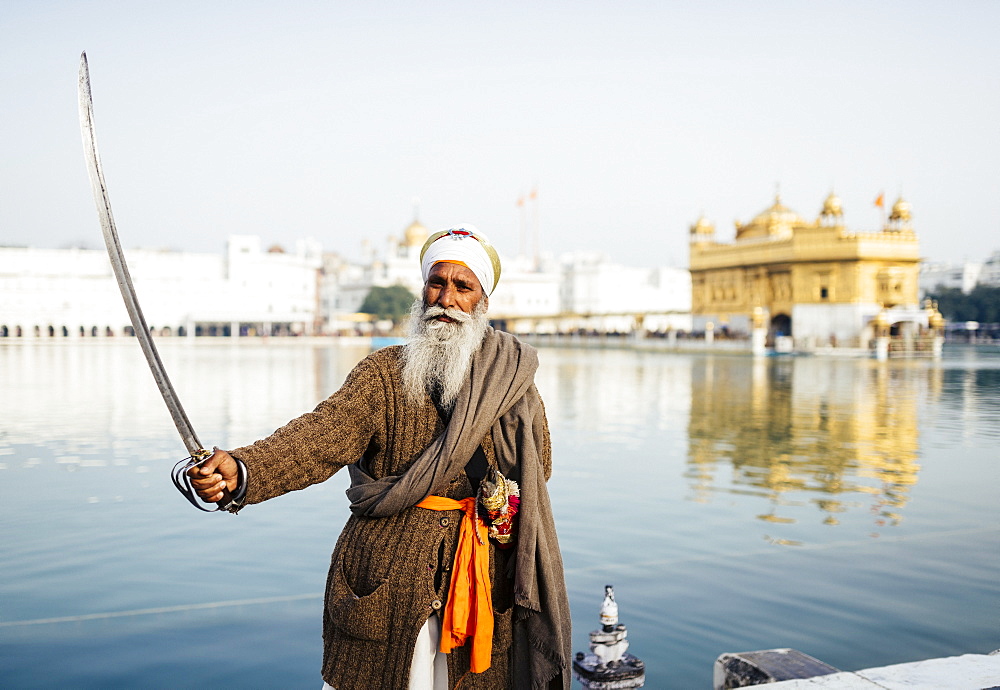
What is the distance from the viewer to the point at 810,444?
10.1 m

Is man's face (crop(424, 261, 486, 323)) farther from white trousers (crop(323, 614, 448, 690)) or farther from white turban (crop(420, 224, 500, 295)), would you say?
white trousers (crop(323, 614, 448, 690))

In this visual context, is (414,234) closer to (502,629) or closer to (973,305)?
(973,305)

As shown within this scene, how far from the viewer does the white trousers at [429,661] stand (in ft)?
6.69

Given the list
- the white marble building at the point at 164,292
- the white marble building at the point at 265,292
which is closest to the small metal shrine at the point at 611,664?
the white marble building at the point at 265,292

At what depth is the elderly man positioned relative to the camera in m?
2.02

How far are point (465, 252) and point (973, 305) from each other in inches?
2409

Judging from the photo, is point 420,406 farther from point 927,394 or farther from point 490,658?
A: point 927,394

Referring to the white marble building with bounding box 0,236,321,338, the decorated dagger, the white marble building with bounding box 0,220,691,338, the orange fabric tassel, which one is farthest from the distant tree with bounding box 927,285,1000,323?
the decorated dagger

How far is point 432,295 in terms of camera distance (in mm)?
2219

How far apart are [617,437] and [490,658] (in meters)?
8.74

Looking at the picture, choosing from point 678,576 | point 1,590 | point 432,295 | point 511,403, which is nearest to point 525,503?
point 511,403

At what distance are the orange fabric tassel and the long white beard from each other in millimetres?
226

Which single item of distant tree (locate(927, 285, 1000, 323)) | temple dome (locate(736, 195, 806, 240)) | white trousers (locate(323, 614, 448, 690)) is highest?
temple dome (locate(736, 195, 806, 240))

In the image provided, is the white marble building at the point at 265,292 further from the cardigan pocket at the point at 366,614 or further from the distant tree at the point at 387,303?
the cardigan pocket at the point at 366,614
